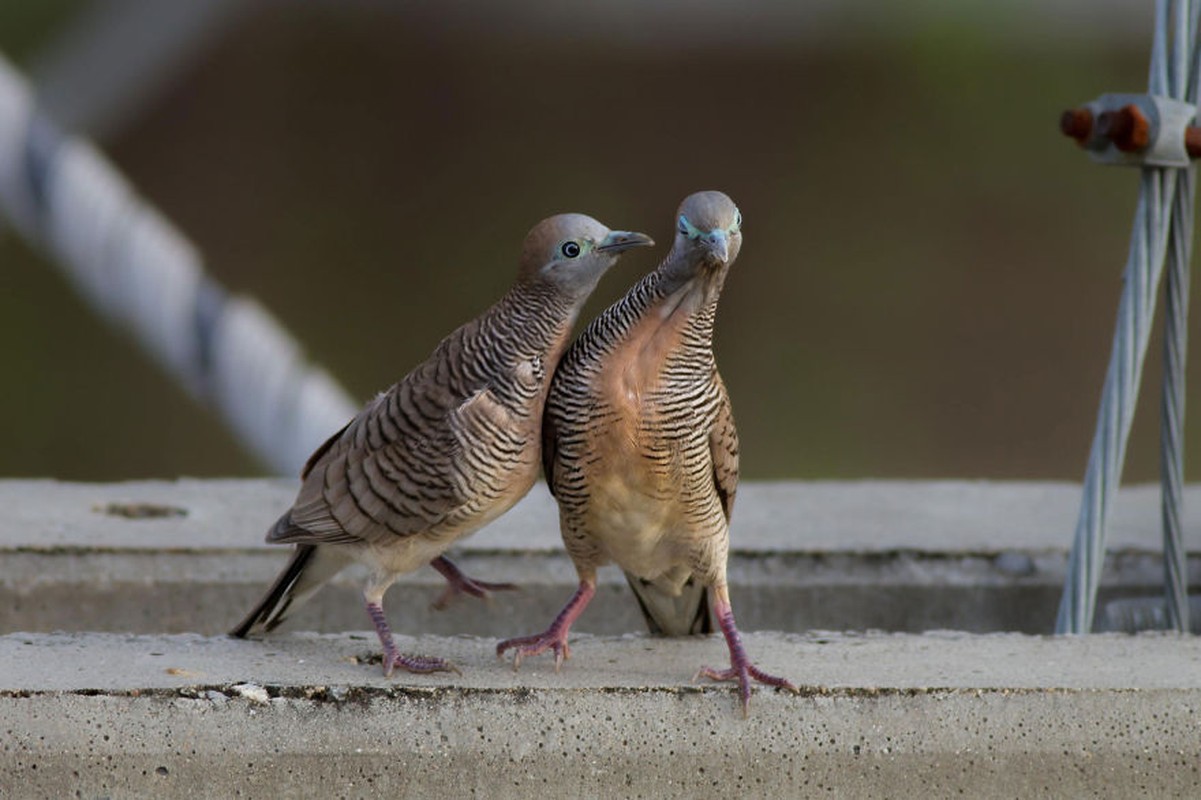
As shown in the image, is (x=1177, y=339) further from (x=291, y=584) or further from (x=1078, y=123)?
(x=291, y=584)

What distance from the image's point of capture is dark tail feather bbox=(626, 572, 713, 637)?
3021 millimetres

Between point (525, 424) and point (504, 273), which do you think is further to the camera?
point (504, 273)

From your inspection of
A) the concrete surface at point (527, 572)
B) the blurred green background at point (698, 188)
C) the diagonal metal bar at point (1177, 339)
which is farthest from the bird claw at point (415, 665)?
the blurred green background at point (698, 188)

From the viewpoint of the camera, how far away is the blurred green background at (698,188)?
8.06m

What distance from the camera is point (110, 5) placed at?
8.07 meters

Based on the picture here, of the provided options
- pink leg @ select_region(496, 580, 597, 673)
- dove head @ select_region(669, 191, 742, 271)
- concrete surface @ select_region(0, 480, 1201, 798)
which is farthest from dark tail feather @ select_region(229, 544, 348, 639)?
dove head @ select_region(669, 191, 742, 271)

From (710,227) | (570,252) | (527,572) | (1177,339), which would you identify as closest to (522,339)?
(570,252)

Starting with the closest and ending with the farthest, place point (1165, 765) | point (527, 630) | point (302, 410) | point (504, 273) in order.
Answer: point (1165, 765) < point (527, 630) < point (302, 410) < point (504, 273)

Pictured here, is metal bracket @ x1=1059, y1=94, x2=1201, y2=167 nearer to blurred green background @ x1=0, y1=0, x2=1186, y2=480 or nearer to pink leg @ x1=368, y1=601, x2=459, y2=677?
pink leg @ x1=368, y1=601, x2=459, y2=677

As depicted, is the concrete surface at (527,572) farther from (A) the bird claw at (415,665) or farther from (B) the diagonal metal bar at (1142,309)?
(A) the bird claw at (415,665)

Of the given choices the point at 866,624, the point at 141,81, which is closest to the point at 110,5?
the point at 141,81

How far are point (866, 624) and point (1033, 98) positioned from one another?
5461mm

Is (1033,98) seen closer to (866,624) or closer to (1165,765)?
(866,624)

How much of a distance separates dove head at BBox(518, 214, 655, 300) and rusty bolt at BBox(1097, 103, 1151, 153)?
3.28 ft
